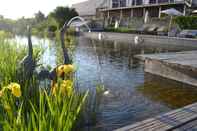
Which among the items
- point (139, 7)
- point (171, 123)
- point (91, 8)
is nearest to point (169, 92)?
point (171, 123)

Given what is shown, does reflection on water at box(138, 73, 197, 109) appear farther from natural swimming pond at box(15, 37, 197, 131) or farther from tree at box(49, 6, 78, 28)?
tree at box(49, 6, 78, 28)

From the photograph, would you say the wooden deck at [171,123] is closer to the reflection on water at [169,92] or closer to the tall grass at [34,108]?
the tall grass at [34,108]

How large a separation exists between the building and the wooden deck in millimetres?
23282

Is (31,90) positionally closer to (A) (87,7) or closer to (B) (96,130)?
(B) (96,130)

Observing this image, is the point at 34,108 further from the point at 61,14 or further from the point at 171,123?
the point at 61,14

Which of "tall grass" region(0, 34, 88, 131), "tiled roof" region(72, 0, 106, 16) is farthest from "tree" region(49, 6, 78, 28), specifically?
"tall grass" region(0, 34, 88, 131)

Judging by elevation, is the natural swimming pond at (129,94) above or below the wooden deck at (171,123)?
below

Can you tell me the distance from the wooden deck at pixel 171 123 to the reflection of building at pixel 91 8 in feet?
118

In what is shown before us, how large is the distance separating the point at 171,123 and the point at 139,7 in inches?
1173

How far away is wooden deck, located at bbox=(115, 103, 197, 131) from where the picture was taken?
2564mm

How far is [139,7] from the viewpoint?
31.3 metres

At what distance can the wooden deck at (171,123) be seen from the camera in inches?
101

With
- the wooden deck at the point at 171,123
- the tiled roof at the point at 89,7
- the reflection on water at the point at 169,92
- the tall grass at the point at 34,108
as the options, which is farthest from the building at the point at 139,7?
the tall grass at the point at 34,108

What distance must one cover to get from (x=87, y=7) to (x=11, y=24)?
33.2m
